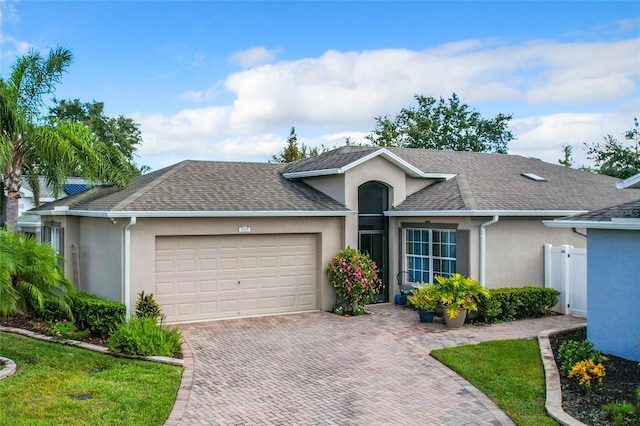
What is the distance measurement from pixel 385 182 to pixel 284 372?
865 centimetres

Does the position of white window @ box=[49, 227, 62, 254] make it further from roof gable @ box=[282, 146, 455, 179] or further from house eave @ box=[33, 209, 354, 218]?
roof gable @ box=[282, 146, 455, 179]

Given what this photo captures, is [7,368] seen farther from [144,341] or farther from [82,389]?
[144,341]

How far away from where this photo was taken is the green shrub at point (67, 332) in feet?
40.0

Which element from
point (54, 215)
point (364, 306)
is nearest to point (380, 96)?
point (364, 306)

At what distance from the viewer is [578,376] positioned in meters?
8.87

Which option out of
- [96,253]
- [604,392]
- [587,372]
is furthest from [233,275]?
[604,392]

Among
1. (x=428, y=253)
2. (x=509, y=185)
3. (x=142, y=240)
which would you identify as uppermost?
(x=509, y=185)

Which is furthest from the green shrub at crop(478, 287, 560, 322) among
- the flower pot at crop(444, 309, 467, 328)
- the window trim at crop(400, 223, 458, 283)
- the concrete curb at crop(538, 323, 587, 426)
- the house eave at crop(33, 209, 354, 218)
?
the house eave at crop(33, 209, 354, 218)

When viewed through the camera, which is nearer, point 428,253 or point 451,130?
point 428,253

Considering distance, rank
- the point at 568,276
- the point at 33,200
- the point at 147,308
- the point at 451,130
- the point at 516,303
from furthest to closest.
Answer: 1. the point at 451,130
2. the point at 33,200
3. the point at 568,276
4. the point at 516,303
5. the point at 147,308

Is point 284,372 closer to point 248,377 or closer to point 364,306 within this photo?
point 248,377

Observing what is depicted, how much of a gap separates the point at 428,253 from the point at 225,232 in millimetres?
6177

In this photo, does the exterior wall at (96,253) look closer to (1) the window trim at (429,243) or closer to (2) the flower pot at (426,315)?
(2) the flower pot at (426,315)

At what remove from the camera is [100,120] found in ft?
159
